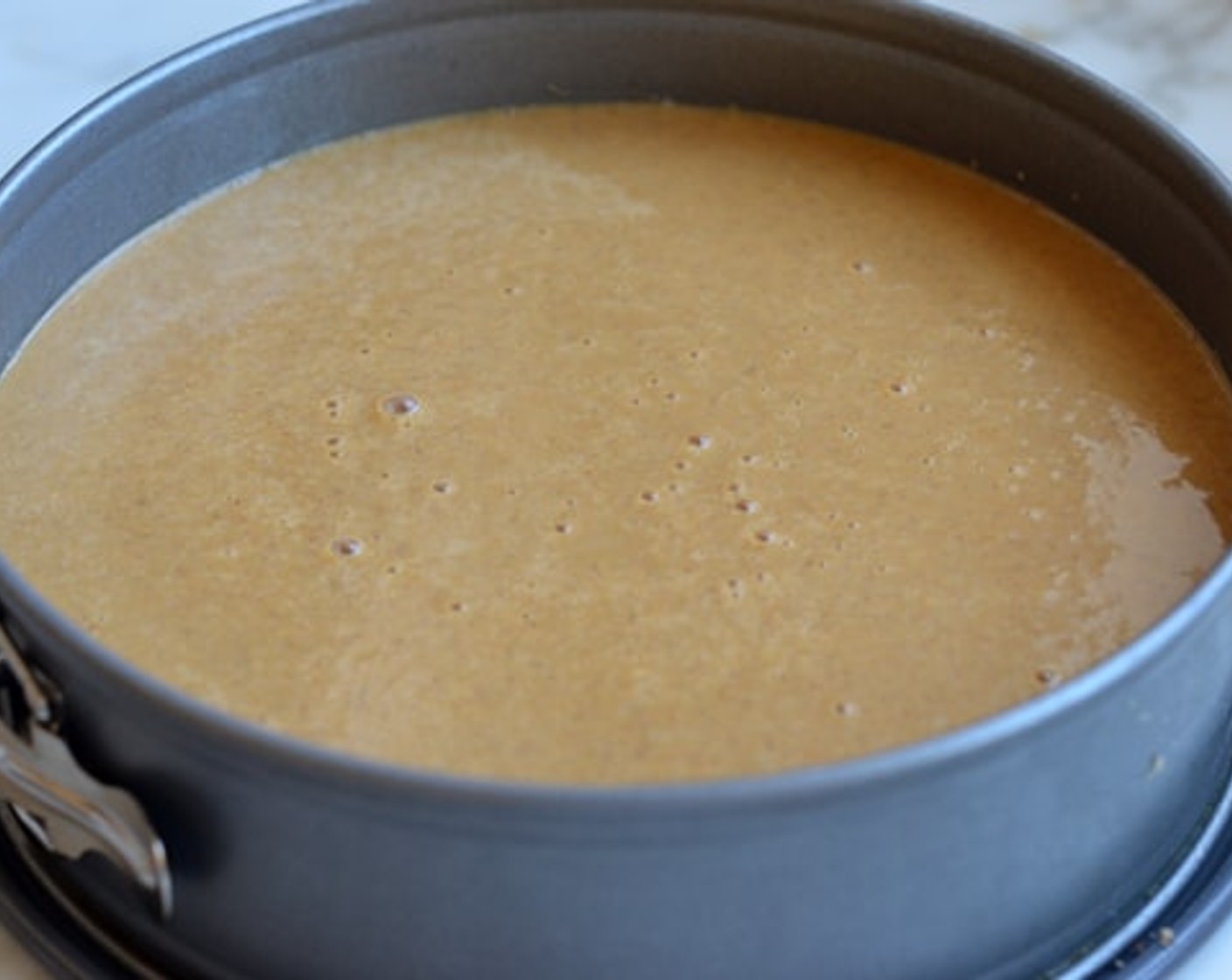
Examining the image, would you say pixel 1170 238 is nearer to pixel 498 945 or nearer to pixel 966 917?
pixel 966 917

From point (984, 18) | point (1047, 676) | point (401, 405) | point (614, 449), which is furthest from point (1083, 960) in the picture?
point (984, 18)

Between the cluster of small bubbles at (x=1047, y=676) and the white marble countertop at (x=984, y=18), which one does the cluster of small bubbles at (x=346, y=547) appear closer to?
the cluster of small bubbles at (x=1047, y=676)

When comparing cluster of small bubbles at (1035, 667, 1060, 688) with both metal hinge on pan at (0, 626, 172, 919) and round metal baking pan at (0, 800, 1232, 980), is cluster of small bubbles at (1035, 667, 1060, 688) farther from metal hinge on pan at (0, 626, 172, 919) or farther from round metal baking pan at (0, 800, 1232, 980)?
metal hinge on pan at (0, 626, 172, 919)

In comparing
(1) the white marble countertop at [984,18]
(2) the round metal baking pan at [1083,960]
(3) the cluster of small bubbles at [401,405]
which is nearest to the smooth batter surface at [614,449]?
(3) the cluster of small bubbles at [401,405]

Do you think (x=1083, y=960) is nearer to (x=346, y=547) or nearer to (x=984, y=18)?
(x=346, y=547)

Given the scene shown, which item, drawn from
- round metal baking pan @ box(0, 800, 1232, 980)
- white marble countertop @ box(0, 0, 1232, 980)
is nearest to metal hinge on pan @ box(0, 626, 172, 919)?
round metal baking pan @ box(0, 800, 1232, 980)

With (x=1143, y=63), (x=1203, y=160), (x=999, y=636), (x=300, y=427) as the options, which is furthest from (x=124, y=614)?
(x=1143, y=63)
